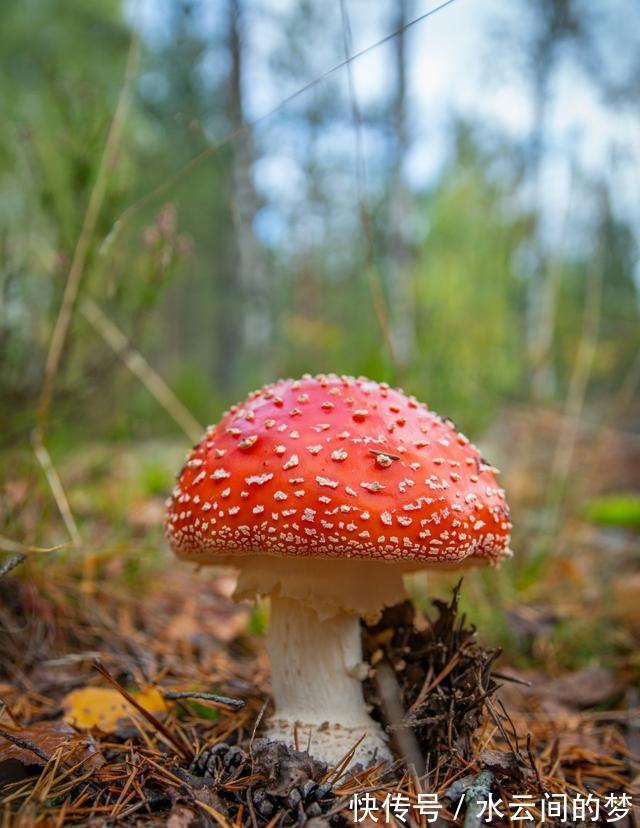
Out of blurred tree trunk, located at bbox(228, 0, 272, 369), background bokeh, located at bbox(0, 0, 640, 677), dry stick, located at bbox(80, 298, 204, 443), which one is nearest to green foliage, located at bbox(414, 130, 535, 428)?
background bokeh, located at bbox(0, 0, 640, 677)

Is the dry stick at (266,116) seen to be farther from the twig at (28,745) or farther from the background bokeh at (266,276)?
the twig at (28,745)

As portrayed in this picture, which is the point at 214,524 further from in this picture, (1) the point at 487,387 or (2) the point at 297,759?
(1) the point at 487,387

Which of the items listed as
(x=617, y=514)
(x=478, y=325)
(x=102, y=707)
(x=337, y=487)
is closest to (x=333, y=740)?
(x=102, y=707)

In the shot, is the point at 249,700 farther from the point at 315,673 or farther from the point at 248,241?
the point at 248,241

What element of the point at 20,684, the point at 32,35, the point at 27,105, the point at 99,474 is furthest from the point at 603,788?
the point at 32,35

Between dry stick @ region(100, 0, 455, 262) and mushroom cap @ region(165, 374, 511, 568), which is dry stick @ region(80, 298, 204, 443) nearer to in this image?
dry stick @ region(100, 0, 455, 262)

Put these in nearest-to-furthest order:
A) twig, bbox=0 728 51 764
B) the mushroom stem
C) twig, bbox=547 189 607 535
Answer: twig, bbox=0 728 51 764, the mushroom stem, twig, bbox=547 189 607 535
